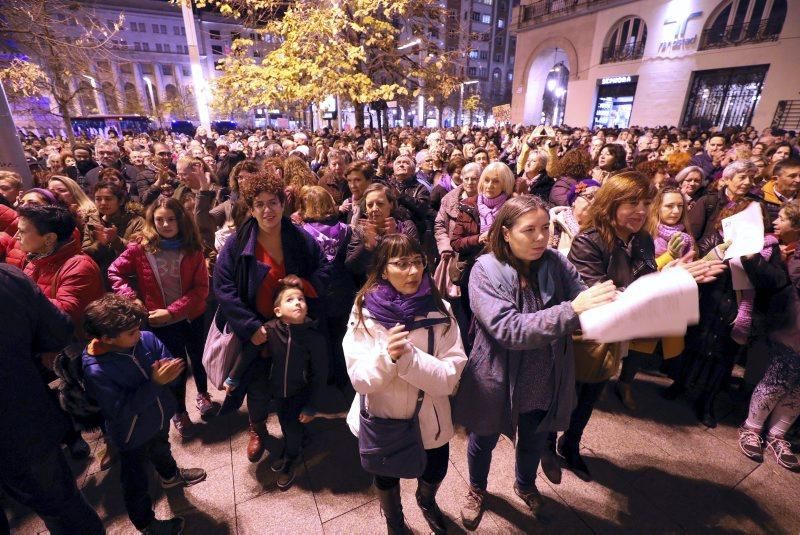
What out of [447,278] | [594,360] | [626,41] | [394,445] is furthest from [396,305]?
[626,41]

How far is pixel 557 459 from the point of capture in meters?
3.13

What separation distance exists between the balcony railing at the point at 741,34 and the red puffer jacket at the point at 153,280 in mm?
26746

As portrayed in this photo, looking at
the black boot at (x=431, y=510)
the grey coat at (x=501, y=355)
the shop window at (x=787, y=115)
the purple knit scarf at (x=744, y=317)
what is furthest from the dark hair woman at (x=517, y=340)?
the shop window at (x=787, y=115)

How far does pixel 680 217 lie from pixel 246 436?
4.38 meters

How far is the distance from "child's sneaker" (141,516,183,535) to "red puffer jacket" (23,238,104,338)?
4.96 ft

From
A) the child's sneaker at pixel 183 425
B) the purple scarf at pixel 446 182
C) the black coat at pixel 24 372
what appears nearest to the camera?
the black coat at pixel 24 372

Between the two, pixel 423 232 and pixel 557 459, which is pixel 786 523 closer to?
pixel 557 459

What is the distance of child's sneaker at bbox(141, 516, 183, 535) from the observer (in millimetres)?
2479

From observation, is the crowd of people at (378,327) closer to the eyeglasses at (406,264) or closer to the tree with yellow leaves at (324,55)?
the eyeglasses at (406,264)

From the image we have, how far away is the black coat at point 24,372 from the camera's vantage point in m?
1.84

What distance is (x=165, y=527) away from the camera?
2523 mm

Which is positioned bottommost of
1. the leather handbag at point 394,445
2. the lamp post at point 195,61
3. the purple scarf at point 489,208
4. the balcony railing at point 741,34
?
the leather handbag at point 394,445

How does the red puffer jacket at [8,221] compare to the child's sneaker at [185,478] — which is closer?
the child's sneaker at [185,478]

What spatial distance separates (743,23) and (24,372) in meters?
28.8
